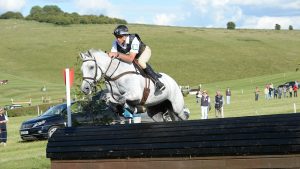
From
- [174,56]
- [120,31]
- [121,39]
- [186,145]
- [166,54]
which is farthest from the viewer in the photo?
[166,54]

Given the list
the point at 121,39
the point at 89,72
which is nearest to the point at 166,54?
the point at 121,39

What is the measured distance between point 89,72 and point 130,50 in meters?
0.80

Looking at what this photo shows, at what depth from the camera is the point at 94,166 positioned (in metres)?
8.20

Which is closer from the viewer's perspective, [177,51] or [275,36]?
[177,51]

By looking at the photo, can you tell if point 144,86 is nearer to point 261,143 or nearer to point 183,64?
point 261,143

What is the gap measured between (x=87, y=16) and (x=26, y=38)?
32.5m

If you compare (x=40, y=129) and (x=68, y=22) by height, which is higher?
(x=68, y=22)

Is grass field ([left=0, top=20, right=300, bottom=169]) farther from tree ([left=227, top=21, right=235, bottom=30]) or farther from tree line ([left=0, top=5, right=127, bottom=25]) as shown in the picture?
tree ([left=227, top=21, right=235, bottom=30])

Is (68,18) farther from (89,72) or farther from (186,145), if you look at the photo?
(186,145)

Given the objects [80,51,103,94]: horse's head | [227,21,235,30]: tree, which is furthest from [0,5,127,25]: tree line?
[80,51,103,94]: horse's head

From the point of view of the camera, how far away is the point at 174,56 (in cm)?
9550

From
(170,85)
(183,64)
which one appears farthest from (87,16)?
(170,85)

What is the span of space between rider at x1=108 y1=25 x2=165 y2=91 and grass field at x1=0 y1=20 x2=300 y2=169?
2049 inches

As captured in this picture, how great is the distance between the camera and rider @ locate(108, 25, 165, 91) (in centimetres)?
873
